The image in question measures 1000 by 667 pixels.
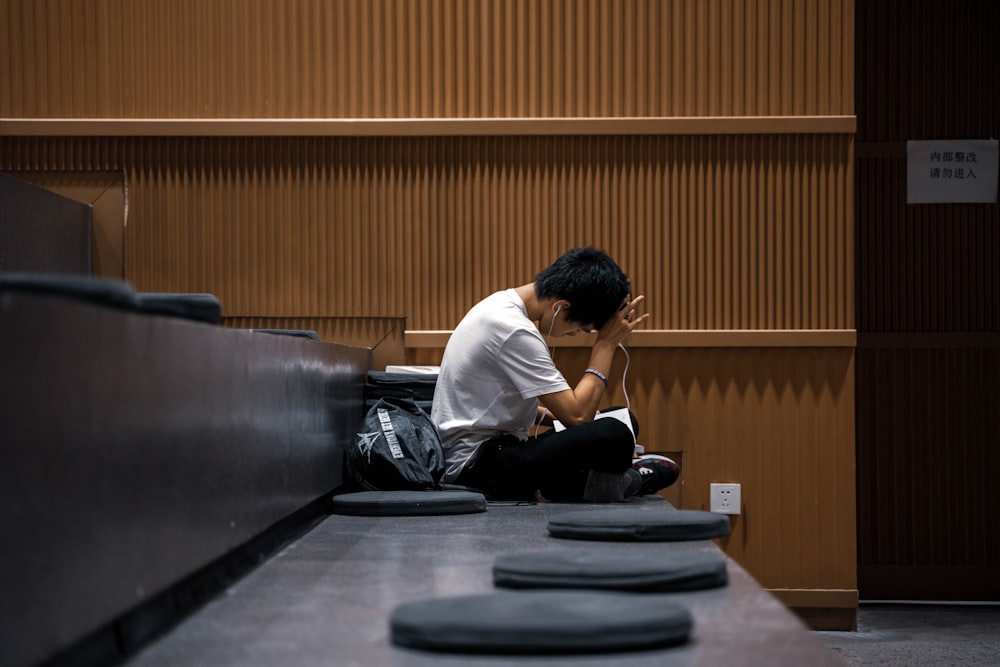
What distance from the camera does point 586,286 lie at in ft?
9.99

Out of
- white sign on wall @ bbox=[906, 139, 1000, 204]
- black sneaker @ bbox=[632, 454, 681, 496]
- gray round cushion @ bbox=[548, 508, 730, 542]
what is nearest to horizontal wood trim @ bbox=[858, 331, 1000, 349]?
white sign on wall @ bbox=[906, 139, 1000, 204]

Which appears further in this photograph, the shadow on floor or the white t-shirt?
the shadow on floor

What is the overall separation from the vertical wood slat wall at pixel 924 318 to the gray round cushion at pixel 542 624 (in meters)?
3.16

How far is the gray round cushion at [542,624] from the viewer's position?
123cm

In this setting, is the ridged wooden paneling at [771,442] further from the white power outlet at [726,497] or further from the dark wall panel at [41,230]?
the dark wall panel at [41,230]

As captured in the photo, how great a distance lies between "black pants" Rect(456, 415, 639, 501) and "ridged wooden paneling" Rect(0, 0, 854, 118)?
1146 millimetres

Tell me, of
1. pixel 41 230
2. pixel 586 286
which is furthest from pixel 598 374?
pixel 41 230

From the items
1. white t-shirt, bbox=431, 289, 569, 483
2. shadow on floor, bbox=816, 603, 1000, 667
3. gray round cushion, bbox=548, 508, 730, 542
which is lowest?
shadow on floor, bbox=816, 603, 1000, 667

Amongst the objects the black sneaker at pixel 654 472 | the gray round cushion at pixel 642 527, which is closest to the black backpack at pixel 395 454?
the black sneaker at pixel 654 472

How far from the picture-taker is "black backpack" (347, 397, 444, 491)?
288 centimetres

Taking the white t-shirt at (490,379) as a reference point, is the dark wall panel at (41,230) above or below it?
above

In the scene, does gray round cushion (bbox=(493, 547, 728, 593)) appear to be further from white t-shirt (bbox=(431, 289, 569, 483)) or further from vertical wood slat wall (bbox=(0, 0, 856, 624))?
vertical wood slat wall (bbox=(0, 0, 856, 624))

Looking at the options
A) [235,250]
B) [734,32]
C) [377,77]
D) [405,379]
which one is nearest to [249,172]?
[235,250]

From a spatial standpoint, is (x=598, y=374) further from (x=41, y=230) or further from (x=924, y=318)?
(x=924, y=318)
